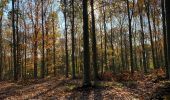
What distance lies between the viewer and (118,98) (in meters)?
13.5

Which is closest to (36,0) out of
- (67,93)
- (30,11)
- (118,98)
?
(30,11)

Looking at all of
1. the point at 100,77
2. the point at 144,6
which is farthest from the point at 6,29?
the point at 100,77

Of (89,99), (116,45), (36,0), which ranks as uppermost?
(36,0)


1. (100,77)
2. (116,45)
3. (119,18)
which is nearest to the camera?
(100,77)

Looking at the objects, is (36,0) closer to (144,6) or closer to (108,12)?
(108,12)

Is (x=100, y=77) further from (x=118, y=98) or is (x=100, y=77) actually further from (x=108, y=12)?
(x=108, y=12)

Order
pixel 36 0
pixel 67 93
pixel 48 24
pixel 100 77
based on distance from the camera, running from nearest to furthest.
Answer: pixel 67 93 → pixel 100 77 → pixel 36 0 → pixel 48 24

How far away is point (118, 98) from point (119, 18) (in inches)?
1468

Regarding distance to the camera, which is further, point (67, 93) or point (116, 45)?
Result: point (116, 45)

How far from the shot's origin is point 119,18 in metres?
49.7

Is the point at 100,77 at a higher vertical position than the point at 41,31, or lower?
lower

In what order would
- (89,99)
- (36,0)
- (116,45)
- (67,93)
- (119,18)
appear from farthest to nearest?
(116,45) < (119,18) < (36,0) < (67,93) < (89,99)

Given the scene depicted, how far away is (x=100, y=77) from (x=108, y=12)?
2047cm

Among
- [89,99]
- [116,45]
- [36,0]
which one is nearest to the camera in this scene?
[89,99]
